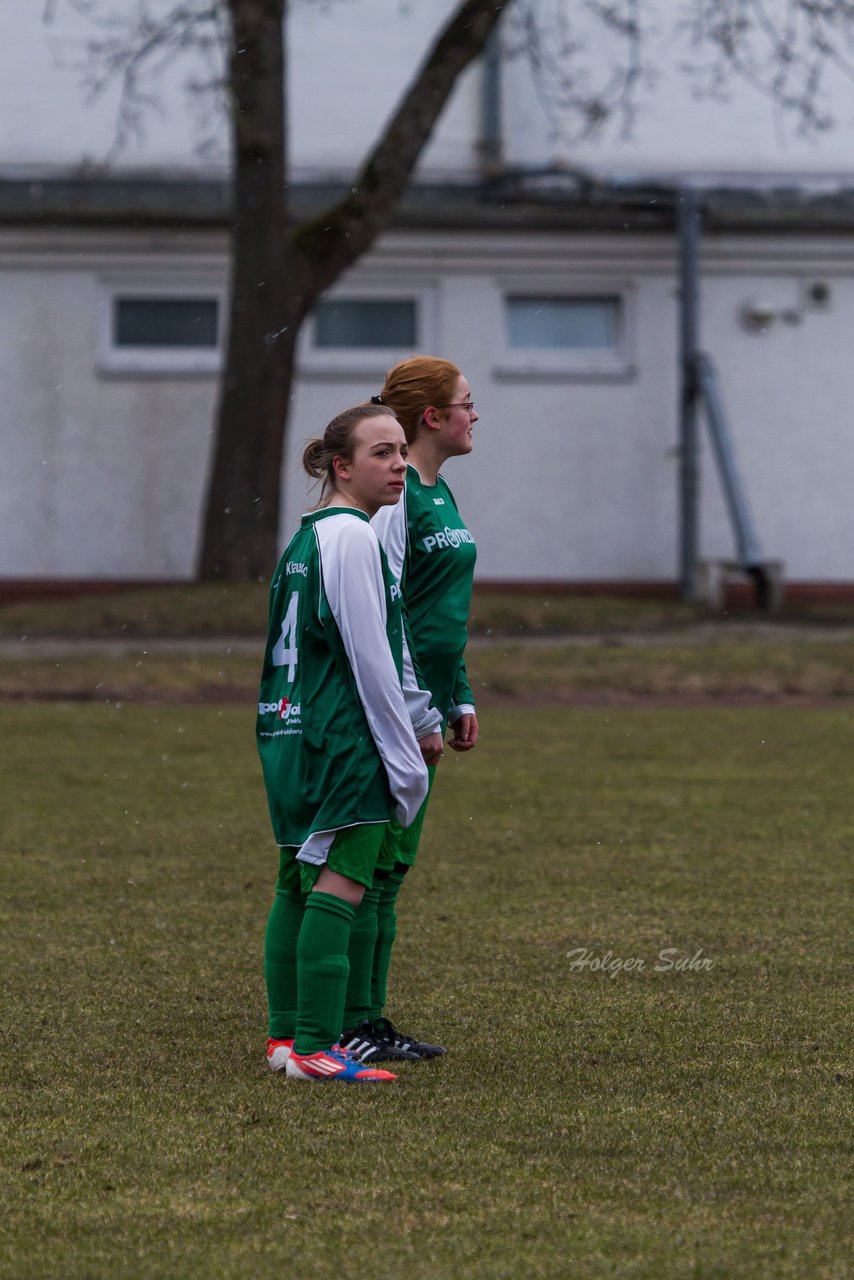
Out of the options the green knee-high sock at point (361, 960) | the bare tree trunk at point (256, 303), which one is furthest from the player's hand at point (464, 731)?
the bare tree trunk at point (256, 303)

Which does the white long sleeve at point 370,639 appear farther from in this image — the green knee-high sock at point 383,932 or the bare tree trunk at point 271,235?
the bare tree trunk at point 271,235

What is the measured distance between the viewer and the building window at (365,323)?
20.9 meters

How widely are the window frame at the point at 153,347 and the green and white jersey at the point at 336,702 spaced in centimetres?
1619

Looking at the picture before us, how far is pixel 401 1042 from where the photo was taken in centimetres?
478

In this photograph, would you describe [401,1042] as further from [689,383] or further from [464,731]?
[689,383]

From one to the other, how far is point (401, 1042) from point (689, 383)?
15995 millimetres

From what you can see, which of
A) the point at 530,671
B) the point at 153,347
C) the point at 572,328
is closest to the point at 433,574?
the point at 530,671

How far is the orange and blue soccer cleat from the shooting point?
178 inches

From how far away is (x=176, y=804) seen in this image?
9.35m

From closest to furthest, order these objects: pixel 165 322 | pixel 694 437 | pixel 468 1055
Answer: pixel 468 1055 → pixel 694 437 → pixel 165 322

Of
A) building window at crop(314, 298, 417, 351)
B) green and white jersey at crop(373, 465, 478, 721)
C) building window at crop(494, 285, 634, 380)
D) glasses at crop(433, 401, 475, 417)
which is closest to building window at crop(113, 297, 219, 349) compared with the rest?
building window at crop(314, 298, 417, 351)

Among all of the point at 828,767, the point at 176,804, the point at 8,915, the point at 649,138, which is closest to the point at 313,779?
the point at 8,915

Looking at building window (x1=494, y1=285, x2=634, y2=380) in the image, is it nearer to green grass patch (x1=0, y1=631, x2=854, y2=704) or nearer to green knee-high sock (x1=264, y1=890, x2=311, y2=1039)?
green grass patch (x1=0, y1=631, x2=854, y2=704)

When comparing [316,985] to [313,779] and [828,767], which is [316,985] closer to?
[313,779]
